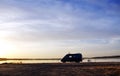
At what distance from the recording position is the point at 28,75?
140 feet

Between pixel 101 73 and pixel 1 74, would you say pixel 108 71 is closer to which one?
pixel 101 73

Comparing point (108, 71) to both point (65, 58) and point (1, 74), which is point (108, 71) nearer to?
point (1, 74)

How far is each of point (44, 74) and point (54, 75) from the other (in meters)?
2.01

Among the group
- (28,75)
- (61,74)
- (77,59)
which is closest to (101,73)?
(61,74)

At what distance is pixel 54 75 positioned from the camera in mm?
41719

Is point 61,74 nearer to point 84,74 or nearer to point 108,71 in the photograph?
point 84,74

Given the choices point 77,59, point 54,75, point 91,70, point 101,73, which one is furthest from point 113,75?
point 77,59

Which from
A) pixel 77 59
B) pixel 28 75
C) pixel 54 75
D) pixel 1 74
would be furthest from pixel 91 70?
pixel 77 59

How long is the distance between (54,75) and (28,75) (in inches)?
154

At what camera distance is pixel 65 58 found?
80.6m

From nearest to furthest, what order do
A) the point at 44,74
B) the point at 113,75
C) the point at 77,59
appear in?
the point at 113,75 → the point at 44,74 → the point at 77,59

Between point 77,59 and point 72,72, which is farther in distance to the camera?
point 77,59

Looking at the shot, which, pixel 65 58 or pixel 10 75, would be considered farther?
pixel 65 58

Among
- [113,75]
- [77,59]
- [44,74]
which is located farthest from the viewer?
[77,59]
